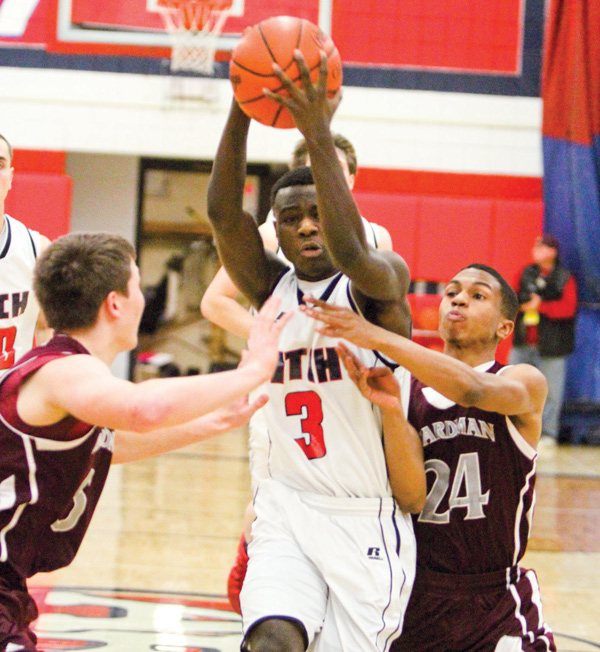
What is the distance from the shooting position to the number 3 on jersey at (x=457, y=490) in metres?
2.96

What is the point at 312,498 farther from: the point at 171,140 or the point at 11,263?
the point at 171,140

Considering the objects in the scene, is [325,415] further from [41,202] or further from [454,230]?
[41,202]

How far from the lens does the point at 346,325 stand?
8.16ft

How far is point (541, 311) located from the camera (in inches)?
358

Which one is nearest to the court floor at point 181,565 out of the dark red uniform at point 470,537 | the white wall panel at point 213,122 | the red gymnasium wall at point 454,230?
the dark red uniform at point 470,537

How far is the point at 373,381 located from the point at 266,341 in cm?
42

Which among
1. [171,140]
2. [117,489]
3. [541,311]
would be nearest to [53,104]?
[171,140]

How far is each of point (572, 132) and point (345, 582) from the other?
313 inches

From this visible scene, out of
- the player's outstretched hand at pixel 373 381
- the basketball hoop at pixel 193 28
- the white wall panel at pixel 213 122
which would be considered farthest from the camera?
the white wall panel at pixel 213 122

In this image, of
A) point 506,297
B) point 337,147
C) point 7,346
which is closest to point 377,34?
point 337,147

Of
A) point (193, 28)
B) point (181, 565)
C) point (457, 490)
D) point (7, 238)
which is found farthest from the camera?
point (193, 28)

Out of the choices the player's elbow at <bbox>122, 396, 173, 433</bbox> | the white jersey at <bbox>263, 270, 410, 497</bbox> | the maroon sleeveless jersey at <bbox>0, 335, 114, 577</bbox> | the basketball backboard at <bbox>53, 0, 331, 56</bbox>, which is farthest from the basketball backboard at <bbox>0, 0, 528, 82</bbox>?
the player's elbow at <bbox>122, 396, 173, 433</bbox>

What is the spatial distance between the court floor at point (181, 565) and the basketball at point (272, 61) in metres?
2.29

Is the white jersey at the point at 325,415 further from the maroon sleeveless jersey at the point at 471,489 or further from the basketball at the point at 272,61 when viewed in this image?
the basketball at the point at 272,61
